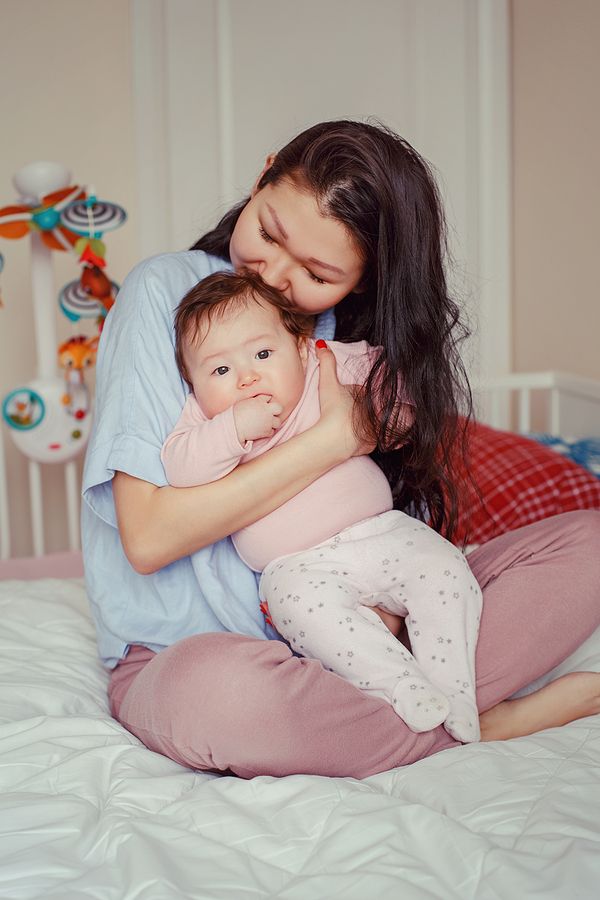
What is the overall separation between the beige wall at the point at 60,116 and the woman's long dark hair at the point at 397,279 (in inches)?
55.0

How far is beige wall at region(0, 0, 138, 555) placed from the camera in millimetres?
2443

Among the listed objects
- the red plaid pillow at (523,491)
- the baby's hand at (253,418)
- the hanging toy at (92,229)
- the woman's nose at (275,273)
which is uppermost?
the hanging toy at (92,229)

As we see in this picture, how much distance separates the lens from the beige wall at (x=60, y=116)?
2.44 m

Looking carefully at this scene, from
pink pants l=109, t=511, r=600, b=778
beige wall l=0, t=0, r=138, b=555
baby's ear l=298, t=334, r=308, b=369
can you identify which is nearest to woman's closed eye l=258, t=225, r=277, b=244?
baby's ear l=298, t=334, r=308, b=369

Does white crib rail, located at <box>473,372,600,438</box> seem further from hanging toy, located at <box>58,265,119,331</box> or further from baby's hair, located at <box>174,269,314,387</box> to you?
baby's hair, located at <box>174,269,314,387</box>

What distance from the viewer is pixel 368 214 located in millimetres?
1096

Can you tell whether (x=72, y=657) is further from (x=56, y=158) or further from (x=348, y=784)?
(x=56, y=158)

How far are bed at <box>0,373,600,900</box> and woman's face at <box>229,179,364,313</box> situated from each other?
0.52 meters

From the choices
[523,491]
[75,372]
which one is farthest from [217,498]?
[75,372]

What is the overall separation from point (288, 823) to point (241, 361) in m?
0.49

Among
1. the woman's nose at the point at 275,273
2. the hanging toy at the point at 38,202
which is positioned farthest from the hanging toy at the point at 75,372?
the woman's nose at the point at 275,273

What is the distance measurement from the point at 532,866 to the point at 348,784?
0.68ft

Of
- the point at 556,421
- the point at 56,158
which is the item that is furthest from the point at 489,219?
the point at 56,158

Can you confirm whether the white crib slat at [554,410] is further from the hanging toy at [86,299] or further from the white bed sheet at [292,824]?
the white bed sheet at [292,824]
